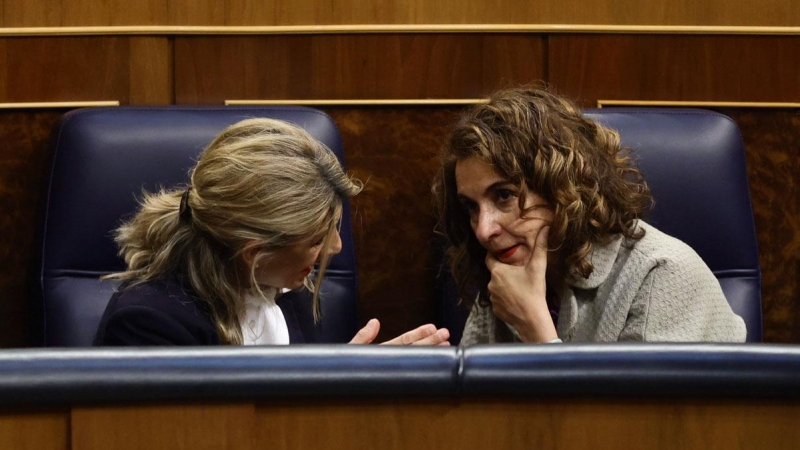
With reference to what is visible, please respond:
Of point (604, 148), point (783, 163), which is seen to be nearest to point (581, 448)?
point (604, 148)

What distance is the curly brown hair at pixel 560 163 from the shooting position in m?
1.24

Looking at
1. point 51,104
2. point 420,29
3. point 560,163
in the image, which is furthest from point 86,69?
point 560,163

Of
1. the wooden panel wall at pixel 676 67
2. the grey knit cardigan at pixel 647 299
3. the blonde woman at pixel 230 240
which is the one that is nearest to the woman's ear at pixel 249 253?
the blonde woman at pixel 230 240

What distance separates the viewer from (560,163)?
1236 mm

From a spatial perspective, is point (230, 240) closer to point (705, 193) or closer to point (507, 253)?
point (507, 253)

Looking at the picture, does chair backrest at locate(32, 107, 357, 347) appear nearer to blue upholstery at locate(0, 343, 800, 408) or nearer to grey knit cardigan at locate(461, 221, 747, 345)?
grey knit cardigan at locate(461, 221, 747, 345)

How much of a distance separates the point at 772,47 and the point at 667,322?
26.0 inches

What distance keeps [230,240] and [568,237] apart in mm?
400

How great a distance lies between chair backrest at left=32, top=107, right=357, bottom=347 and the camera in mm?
1378

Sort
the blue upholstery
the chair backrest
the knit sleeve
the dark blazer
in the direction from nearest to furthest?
the blue upholstery < the dark blazer < the knit sleeve < the chair backrest

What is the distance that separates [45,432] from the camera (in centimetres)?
60

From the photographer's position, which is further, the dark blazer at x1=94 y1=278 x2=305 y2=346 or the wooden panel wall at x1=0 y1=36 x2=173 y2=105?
the wooden panel wall at x1=0 y1=36 x2=173 y2=105

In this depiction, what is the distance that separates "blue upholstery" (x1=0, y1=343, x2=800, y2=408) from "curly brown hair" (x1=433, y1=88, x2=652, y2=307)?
2.04 feet

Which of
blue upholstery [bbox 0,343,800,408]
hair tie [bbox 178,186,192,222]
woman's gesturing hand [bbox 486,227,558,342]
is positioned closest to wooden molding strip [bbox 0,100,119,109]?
hair tie [bbox 178,186,192,222]
